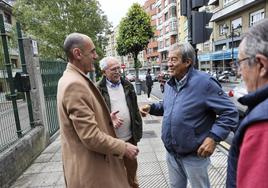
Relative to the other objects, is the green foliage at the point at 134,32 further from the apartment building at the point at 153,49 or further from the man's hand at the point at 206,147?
the apartment building at the point at 153,49

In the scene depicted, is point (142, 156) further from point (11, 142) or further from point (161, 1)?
point (161, 1)

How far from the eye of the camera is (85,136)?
6.63ft

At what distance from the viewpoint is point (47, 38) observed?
20844 millimetres

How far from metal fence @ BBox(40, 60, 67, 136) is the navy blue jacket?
5115 millimetres

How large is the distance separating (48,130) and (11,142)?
199cm

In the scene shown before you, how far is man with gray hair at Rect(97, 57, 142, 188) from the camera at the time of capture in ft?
11.5

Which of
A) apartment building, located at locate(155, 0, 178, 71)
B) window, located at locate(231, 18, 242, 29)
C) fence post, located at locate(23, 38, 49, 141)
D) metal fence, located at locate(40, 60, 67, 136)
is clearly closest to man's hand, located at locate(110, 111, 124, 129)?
fence post, located at locate(23, 38, 49, 141)

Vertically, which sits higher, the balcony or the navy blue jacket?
the balcony

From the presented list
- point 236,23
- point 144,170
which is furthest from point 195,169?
point 236,23

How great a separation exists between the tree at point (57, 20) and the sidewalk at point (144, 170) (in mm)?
15511

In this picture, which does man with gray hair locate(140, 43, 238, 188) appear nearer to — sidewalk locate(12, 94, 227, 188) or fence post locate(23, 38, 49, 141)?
sidewalk locate(12, 94, 227, 188)

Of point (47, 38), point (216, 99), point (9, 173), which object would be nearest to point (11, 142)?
point (9, 173)

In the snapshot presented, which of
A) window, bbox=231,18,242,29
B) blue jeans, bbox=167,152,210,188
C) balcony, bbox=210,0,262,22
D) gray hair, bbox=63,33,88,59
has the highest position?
balcony, bbox=210,0,262,22

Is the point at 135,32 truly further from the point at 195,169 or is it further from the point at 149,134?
the point at 195,169
